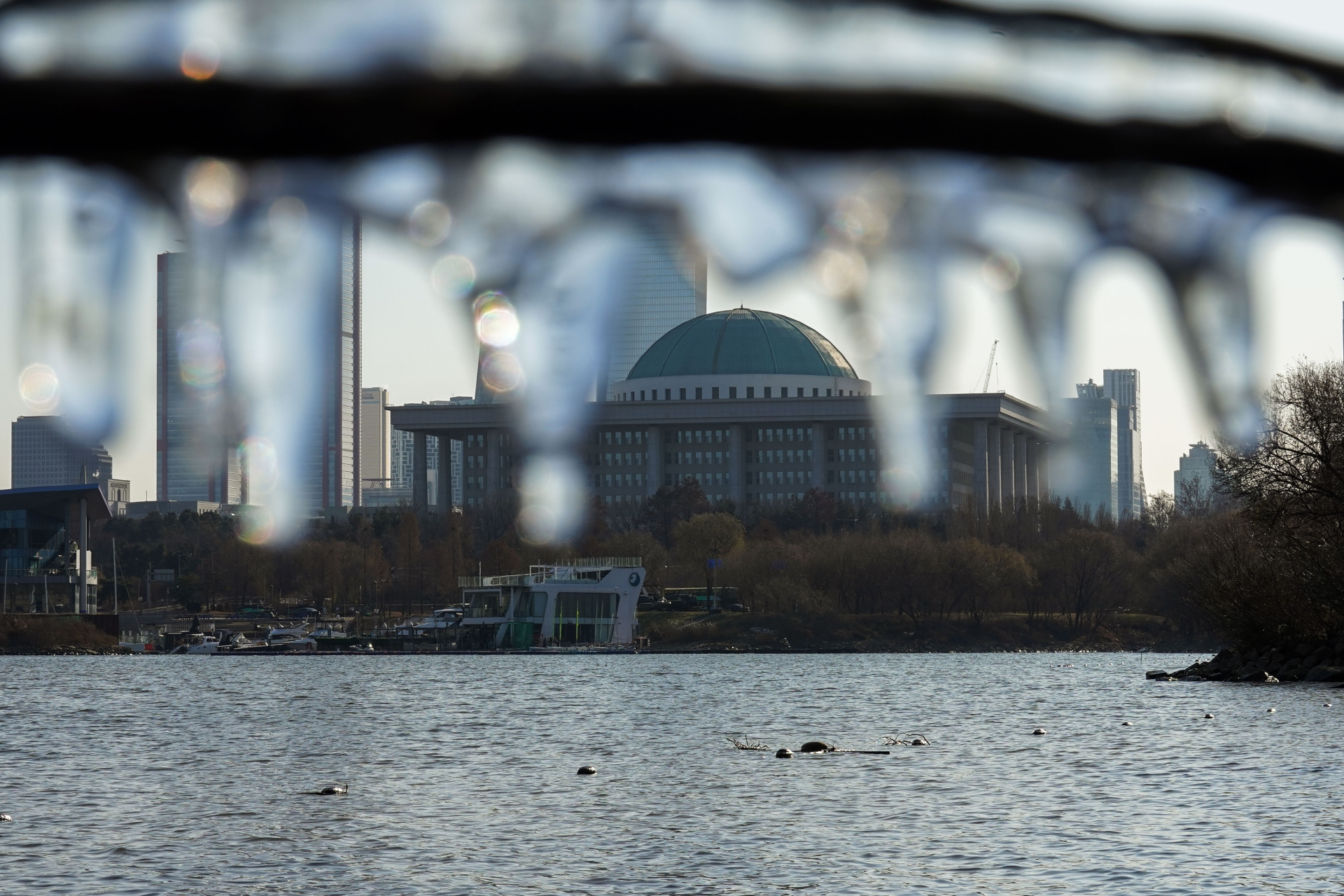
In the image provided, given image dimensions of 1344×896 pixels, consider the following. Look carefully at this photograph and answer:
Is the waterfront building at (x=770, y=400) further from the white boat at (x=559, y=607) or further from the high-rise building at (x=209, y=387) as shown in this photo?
the white boat at (x=559, y=607)

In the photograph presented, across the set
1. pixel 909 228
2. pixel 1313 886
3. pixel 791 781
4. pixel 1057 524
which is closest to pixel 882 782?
pixel 791 781

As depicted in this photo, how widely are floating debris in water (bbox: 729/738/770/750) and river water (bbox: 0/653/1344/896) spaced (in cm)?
49

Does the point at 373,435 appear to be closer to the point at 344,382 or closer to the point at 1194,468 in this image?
the point at 344,382

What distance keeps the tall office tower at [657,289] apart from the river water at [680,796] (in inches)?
877

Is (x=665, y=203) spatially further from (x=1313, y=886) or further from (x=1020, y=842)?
(x=1020, y=842)

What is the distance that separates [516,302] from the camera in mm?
2752

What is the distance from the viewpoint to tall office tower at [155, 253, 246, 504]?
2682 millimetres

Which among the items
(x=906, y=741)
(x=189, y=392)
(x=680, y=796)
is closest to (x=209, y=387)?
(x=189, y=392)

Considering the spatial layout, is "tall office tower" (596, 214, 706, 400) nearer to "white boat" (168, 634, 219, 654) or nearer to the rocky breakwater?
the rocky breakwater

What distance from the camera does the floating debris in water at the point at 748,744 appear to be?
4953cm

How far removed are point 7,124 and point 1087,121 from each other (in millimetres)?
1676

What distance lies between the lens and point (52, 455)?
10.0 feet

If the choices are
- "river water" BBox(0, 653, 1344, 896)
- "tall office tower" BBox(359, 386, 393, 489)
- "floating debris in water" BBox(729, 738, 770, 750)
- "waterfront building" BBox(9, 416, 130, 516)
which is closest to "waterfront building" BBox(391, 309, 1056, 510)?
"tall office tower" BBox(359, 386, 393, 489)

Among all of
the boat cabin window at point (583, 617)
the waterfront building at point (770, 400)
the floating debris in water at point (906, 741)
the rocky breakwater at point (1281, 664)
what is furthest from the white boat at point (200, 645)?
the waterfront building at point (770, 400)
